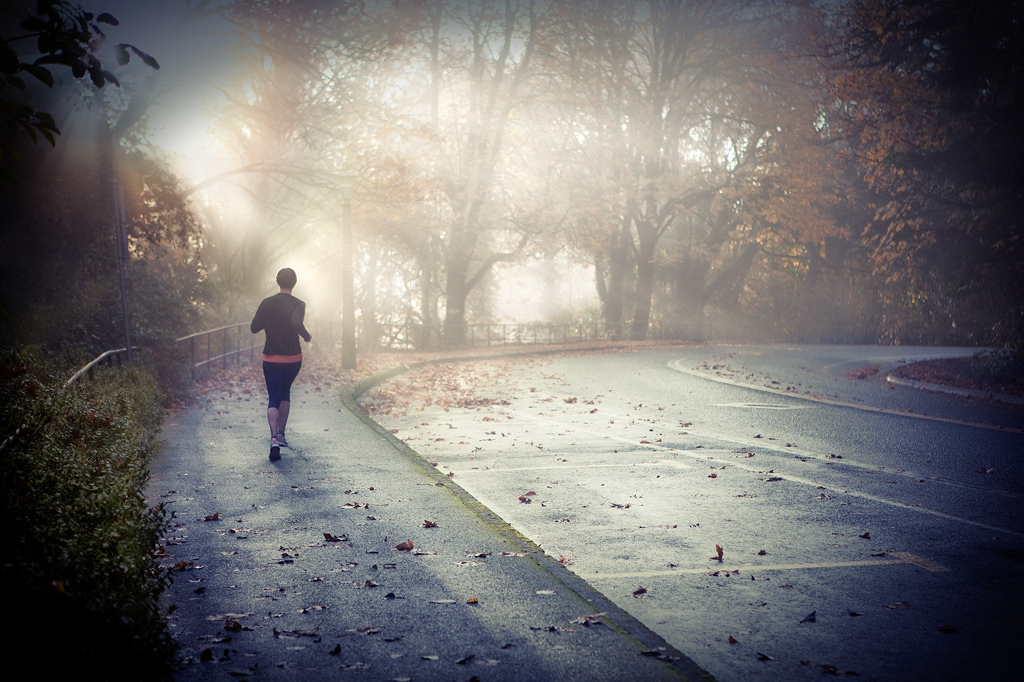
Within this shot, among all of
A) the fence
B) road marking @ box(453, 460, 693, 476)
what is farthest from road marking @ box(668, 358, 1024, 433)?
the fence

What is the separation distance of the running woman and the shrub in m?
2.84

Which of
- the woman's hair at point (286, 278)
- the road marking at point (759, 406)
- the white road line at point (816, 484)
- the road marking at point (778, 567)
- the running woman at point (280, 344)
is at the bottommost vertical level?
the road marking at point (778, 567)

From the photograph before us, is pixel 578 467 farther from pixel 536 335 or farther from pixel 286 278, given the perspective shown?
pixel 536 335

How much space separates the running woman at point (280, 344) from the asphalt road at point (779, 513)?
184cm

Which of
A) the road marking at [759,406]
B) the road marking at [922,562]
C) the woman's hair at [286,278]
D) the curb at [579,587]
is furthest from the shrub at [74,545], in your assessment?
the road marking at [759,406]

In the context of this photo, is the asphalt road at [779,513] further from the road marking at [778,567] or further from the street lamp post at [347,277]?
the street lamp post at [347,277]

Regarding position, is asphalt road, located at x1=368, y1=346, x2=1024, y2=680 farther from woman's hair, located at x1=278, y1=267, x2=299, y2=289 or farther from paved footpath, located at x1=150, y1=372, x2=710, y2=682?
woman's hair, located at x1=278, y1=267, x2=299, y2=289

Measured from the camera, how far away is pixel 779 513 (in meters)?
7.32

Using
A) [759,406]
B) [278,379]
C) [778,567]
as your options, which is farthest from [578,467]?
[759,406]

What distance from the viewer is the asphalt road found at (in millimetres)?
4590

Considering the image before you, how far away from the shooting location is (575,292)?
4601 inches

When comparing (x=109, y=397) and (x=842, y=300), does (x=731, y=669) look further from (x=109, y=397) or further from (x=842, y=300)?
(x=842, y=300)

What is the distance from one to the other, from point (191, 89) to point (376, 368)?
9070mm

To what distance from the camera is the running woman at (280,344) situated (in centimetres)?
979
